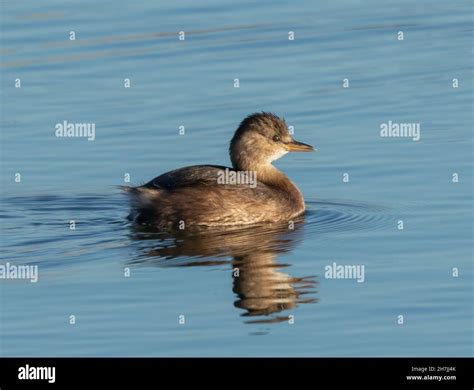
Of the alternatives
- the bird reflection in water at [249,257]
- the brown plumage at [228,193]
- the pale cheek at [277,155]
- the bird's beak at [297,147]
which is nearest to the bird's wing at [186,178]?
the brown plumage at [228,193]

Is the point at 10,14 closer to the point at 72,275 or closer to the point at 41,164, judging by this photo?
the point at 41,164

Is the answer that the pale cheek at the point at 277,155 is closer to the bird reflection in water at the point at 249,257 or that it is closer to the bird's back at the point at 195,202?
the bird's back at the point at 195,202

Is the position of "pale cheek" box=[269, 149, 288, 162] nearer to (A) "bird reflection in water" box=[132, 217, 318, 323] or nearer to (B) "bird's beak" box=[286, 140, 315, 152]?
(B) "bird's beak" box=[286, 140, 315, 152]

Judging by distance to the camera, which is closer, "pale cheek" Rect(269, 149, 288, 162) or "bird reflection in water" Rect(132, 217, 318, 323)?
"bird reflection in water" Rect(132, 217, 318, 323)

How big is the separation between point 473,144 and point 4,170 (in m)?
5.88

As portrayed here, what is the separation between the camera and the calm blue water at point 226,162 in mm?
12195

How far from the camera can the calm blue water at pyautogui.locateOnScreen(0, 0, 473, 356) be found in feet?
40.0

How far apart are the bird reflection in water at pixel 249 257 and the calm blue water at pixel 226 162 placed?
0.04 m

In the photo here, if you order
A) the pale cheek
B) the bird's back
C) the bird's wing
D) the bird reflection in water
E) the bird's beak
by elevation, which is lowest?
the bird reflection in water

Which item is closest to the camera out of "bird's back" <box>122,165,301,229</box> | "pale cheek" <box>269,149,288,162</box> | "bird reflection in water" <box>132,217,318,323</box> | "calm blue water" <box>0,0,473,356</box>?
"calm blue water" <box>0,0,473,356</box>

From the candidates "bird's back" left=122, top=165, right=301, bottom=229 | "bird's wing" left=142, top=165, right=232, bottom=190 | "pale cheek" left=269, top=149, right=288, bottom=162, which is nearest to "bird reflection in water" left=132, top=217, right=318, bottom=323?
"bird's back" left=122, top=165, right=301, bottom=229

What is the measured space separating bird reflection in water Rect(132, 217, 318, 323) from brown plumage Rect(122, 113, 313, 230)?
0.53ft

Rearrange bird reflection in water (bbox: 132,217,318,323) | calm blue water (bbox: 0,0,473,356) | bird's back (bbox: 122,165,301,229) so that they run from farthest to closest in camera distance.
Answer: bird's back (bbox: 122,165,301,229) < bird reflection in water (bbox: 132,217,318,323) < calm blue water (bbox: 0,0,473,356)

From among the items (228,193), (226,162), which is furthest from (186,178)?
(226,162)
